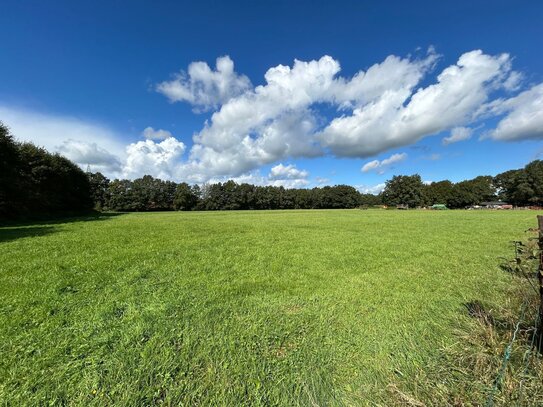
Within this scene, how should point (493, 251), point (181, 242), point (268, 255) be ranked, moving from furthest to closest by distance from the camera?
point (181, 242) → point (493, 251) → point (268, 255)

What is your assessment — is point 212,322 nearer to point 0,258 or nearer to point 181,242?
point 181,242

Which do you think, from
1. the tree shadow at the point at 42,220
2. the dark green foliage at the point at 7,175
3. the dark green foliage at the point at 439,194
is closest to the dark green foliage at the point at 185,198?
the tree shadow at the point at 42,220

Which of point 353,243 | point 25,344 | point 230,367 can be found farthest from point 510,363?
point 353,243

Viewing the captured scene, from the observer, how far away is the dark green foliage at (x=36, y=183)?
27.1 metres

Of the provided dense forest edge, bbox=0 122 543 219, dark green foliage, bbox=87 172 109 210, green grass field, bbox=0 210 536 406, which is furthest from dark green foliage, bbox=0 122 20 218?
dark green foliage, bbox=87 172 109 210

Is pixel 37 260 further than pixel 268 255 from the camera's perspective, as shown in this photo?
No

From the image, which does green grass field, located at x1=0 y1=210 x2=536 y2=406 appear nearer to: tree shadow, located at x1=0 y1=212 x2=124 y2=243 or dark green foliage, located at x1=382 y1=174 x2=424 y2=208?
tree shadow, located at x1=0 y1=212 x2=124 y2=243

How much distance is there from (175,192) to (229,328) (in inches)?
4063

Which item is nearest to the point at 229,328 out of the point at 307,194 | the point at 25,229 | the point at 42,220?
the point at 25,229

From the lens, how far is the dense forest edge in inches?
1167

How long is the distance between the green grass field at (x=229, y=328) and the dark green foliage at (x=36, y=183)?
27858 millimetres

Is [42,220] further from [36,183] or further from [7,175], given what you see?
[36,183]

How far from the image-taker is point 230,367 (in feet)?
10.8

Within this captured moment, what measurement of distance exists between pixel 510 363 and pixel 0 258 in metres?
12.9
